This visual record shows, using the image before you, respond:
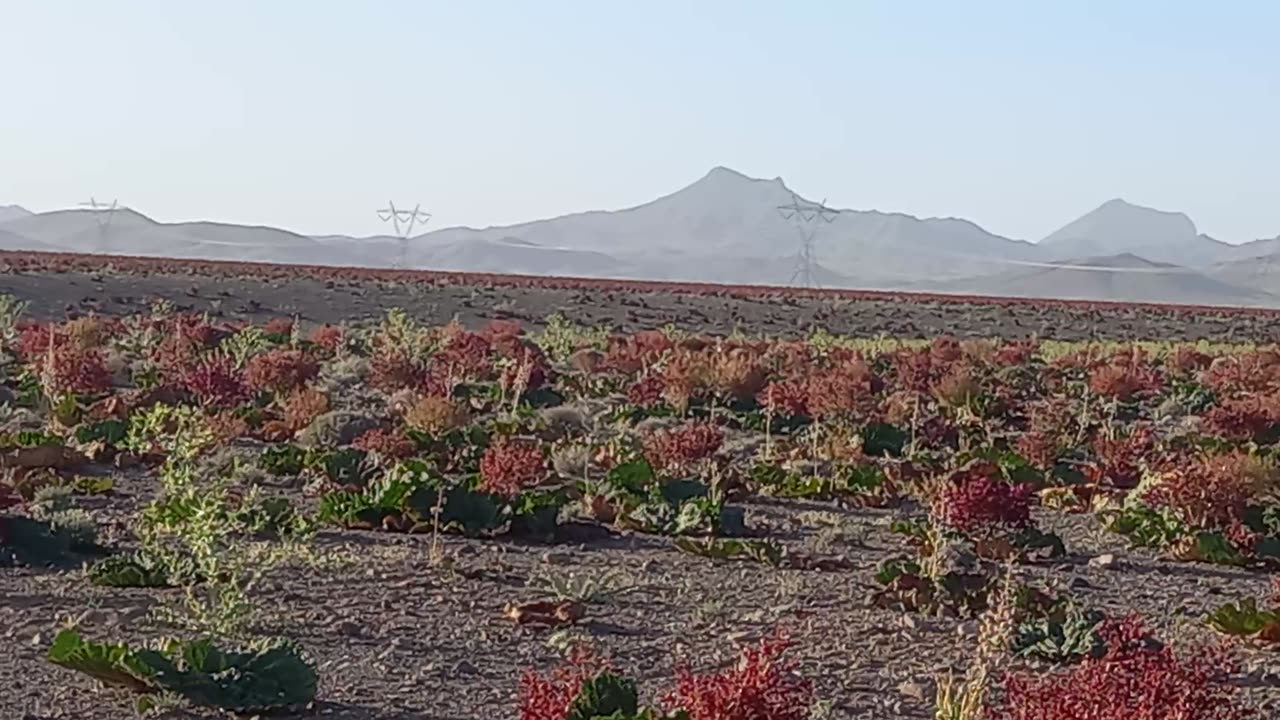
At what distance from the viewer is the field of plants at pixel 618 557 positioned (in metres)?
6.35

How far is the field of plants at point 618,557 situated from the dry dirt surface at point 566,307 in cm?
2571

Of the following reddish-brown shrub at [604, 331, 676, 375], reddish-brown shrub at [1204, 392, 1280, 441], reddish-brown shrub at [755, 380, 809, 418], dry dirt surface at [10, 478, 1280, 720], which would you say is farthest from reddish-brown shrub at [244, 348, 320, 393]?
reddish-brown shrub at [1204, 392, 1280, 441]

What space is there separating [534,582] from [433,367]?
1174 centimetres

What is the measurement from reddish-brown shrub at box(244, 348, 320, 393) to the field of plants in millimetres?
51

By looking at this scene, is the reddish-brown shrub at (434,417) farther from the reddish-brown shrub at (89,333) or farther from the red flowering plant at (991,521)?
the reddish-brown shrub at (89,333)

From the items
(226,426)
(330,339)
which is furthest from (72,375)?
(330,339)

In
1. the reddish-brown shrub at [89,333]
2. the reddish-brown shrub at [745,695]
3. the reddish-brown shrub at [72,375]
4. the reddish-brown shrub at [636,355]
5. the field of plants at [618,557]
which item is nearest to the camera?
the reddish-brown shrub at [745,695]

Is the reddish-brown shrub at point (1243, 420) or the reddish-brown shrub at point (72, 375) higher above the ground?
the reddish-brown shrub at point (72, 375)

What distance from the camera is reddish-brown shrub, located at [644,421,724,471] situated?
12.6 meters

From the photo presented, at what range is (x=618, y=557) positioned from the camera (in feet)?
32.8

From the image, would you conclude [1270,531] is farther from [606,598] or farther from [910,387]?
[910,387]

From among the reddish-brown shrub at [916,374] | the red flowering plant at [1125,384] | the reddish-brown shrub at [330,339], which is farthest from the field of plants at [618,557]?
the reddish-brown shrub at [330,339]

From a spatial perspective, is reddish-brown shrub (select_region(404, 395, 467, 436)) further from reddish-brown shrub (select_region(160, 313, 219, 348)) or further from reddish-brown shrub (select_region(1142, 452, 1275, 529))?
reddish-brown shrub (select_region(160, 313, 219, 348))

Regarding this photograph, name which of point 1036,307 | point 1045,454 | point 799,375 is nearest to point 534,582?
point 1045,454
